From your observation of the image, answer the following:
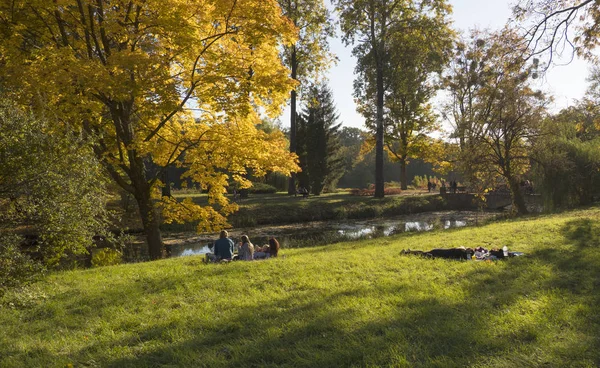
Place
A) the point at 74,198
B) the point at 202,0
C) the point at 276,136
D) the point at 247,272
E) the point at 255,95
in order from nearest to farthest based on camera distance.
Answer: the point at 74,198
the point at 247,272
the point at 202,0
the point at 255,95
the point at 276,136

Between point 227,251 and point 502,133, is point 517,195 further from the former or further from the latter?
point 227,251

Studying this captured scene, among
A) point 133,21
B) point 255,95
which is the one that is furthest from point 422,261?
point 133,21

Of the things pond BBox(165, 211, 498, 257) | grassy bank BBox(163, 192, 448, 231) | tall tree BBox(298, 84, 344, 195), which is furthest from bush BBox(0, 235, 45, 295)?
tall tree BBox(298, 84, 344, 195)

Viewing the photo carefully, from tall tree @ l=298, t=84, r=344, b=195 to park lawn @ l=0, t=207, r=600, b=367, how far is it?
1178 inches

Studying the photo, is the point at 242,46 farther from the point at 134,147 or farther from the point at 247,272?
the point at 247,272

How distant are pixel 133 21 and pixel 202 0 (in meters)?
1.89

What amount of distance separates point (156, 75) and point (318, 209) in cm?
1948

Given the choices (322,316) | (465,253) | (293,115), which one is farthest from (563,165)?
(322,316)

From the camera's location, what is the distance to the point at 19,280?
22.5ft

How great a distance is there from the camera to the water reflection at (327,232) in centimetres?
1853

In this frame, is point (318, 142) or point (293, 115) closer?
point (293, 115)

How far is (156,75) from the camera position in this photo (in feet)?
33.8

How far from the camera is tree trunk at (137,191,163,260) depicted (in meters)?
12.7

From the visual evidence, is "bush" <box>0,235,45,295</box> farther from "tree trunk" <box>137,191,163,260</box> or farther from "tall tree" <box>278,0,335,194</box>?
"tall tree" <box>278,0,335,194</box>
